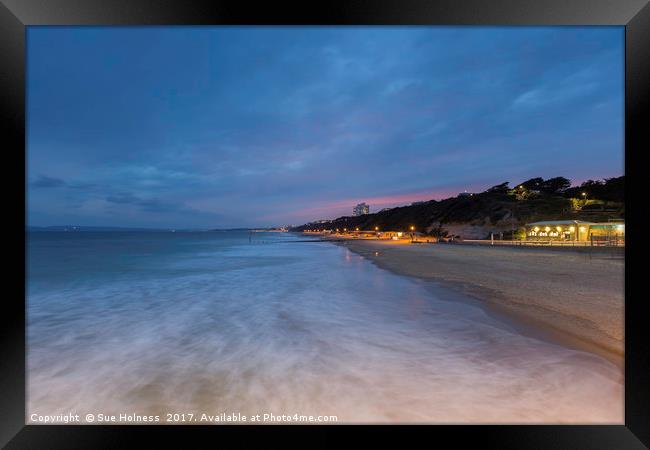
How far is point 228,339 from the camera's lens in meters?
5.82

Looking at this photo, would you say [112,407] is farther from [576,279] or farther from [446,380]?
[576,279]

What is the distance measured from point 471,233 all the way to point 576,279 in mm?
42316

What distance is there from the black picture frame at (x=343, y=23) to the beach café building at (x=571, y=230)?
3762 centimetres

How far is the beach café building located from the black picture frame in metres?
37.6

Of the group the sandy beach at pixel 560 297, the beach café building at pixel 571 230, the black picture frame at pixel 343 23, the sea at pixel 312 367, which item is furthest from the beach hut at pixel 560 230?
the black picture frame at pixel 343 23

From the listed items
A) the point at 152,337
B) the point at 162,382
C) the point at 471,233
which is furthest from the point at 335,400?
the point at 471,233

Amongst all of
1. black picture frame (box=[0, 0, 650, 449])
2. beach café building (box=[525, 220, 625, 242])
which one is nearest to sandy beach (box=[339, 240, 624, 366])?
black picture frame (box=[0, 0, 650, 449])

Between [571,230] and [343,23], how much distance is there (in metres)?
45.2

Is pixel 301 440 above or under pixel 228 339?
above

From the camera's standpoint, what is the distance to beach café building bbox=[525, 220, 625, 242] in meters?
32.3

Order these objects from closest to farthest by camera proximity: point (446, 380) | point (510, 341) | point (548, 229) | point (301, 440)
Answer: point (301, 440) → point (446, 380) → point (510, 341) → point (548, 229)

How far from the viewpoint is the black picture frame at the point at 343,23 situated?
2404 millimetres

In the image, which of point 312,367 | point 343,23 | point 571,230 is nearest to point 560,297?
point 312,367

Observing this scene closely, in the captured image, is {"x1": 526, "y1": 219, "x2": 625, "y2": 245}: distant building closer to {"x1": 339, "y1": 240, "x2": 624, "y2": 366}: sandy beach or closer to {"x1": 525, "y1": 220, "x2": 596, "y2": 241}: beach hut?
{"x1": 525, "y1": 220, "x2": 596, "y2": 241}: beach hut
